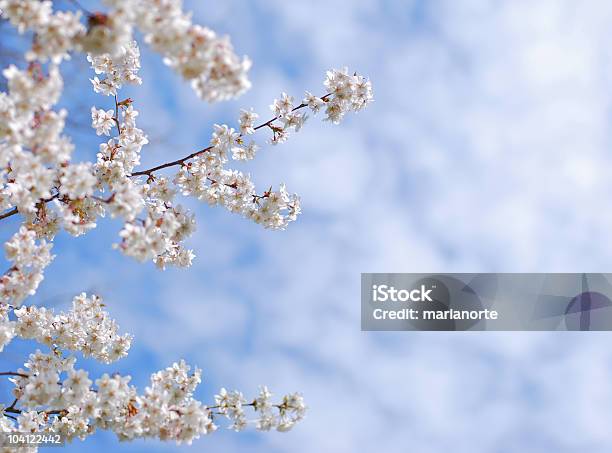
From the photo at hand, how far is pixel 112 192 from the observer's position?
227 inches

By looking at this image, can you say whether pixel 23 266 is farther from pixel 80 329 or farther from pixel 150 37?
pixel 150 37

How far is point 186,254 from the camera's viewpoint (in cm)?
810

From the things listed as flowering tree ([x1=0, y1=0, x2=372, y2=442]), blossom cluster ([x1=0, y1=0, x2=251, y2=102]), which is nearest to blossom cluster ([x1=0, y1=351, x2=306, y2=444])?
flowering tree ([x1=0, y1=0, x2=372, y2=442])

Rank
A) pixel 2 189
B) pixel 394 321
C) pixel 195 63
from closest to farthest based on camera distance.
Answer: pixel 195 63
pixel 2 189
pixel 394 321

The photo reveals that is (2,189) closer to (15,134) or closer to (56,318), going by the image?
(56,318)

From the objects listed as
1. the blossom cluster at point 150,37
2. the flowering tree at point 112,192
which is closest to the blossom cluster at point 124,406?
the flowering tree at point 112,192

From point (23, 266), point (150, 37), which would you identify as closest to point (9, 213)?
point (23, 266)

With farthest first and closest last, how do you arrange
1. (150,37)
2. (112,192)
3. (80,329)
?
(80,329) < (112,192) < (150,37)

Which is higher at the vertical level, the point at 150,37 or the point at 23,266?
the point at 150,37

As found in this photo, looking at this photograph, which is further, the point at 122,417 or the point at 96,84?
the point at 96,84

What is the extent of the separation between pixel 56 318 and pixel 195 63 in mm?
4308

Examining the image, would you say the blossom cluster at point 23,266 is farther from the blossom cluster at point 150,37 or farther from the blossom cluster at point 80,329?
the blossom cluster at point 150,37

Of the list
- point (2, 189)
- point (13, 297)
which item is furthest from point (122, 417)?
point (2, 189)

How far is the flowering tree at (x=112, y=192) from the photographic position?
14.8ft
